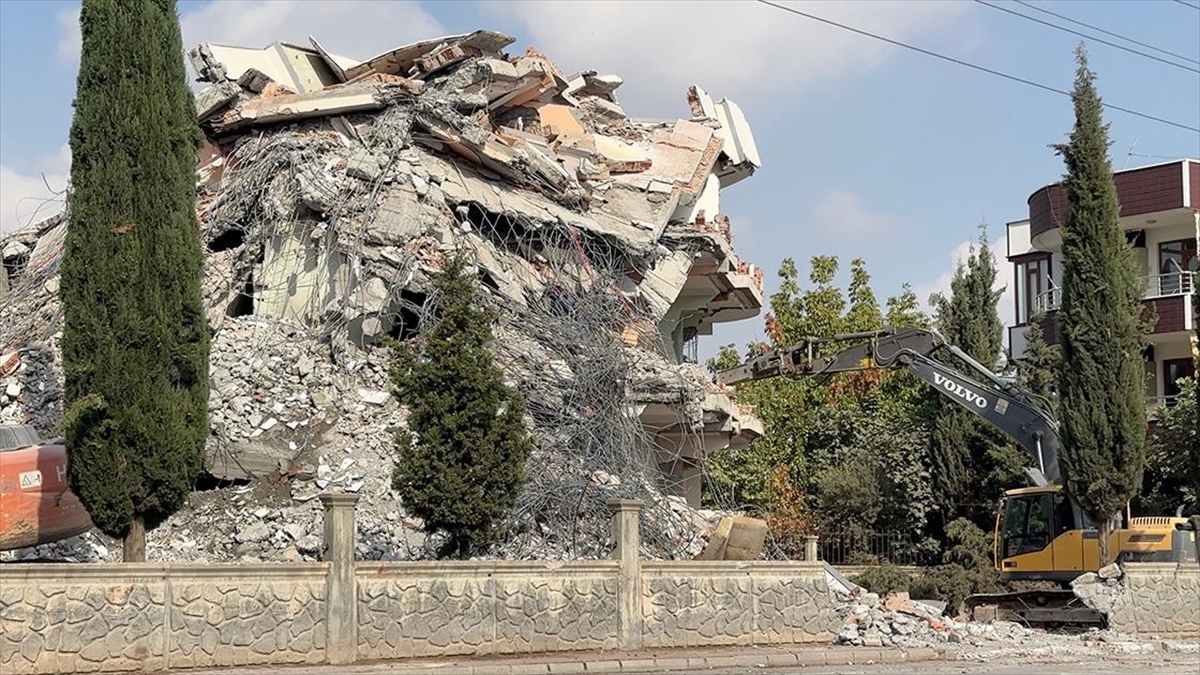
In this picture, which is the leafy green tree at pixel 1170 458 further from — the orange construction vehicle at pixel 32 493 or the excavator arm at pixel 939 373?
the orange construction vehicle at pixel 32 493

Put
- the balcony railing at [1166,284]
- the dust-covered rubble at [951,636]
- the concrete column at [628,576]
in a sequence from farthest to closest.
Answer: the balcony railing at [1166,284]
the dust-covered rubble at [951,636]
the concrete column at [628,576]

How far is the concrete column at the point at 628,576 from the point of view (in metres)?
18.5

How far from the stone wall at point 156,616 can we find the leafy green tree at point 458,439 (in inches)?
92.8

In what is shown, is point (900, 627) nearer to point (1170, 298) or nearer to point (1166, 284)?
point (1170, 298)

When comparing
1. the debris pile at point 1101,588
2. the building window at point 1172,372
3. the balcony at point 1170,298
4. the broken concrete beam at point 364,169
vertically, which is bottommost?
the debris pile at point 1101,588

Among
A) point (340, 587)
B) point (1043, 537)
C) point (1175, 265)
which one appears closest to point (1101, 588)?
point (1043, 537)

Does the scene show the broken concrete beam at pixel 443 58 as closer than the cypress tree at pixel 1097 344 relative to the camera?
No

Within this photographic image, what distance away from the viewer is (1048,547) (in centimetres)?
2700

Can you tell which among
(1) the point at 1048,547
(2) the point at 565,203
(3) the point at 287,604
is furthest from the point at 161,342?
(1) the point at 1048,547

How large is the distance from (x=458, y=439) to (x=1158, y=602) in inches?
493

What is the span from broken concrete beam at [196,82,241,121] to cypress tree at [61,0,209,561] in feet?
32.5

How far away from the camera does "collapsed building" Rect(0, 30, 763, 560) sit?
72.4 feet

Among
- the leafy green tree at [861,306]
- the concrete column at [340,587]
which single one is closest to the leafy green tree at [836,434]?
the leafy green tree at [861,306]

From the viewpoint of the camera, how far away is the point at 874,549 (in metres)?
42.8
